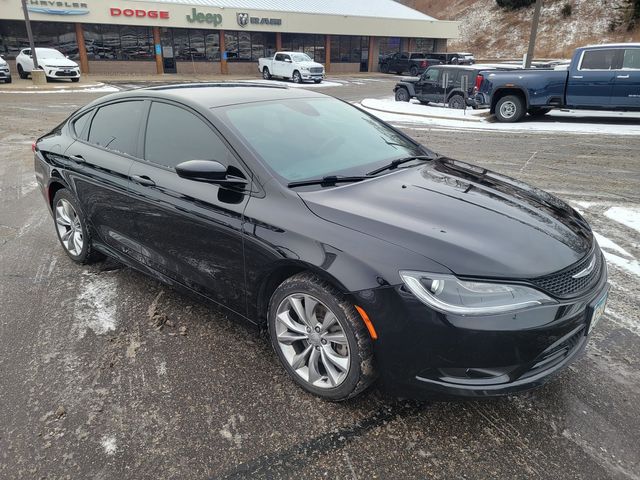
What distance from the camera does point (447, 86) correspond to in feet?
57.7

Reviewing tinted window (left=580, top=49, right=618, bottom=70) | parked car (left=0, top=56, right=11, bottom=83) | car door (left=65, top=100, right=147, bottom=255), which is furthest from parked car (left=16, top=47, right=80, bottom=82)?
car door (left=65, top=100, right=147, bottom=255)

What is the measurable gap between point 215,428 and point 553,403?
1.85m

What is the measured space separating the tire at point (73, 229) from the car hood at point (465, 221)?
256 centimetres

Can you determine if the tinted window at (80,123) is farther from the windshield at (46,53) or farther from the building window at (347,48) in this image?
the building window at (347,48)

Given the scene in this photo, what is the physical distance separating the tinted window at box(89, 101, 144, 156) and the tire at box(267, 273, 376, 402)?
6.12ft

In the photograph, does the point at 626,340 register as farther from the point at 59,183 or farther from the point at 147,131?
the point at 59,183

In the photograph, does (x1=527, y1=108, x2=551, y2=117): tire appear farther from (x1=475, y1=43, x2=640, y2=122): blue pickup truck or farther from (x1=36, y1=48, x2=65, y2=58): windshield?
(x1=36, y1=48, x2=65, y2=58): windshield

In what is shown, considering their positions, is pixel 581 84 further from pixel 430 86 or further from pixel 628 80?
pixel 430 86

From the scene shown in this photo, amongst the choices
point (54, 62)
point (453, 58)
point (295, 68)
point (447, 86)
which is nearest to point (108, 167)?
point (447, 86)

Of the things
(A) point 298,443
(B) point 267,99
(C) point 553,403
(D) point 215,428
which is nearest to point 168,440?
(D) point 215,428

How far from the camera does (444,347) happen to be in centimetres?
229

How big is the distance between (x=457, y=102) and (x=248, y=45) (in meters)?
26.5

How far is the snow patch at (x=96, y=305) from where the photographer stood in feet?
11.7

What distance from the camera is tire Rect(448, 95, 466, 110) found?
17392mm
